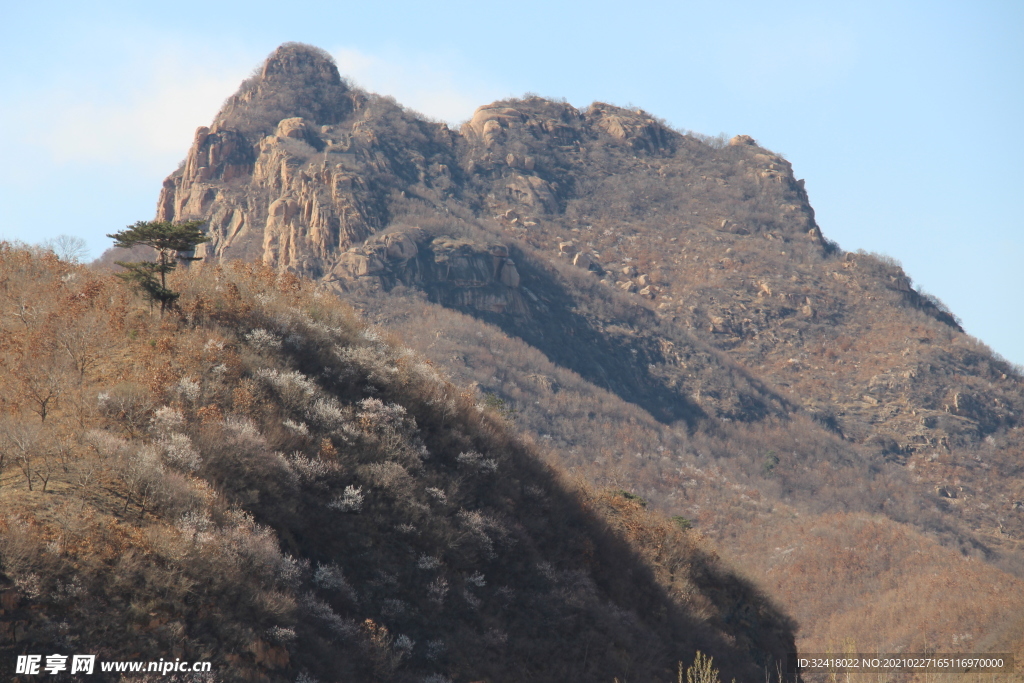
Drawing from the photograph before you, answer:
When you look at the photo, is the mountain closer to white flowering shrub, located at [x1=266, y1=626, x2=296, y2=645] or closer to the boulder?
the boulder

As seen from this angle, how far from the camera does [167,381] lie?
21.8 m

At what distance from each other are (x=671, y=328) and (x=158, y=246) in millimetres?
130993

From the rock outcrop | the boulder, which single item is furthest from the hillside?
the boulder

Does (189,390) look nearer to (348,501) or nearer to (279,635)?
(348,501)

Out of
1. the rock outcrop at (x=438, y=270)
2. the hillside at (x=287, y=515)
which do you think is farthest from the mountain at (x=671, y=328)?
the hillside at (x=287, y=515)

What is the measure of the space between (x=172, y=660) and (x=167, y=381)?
8974mm

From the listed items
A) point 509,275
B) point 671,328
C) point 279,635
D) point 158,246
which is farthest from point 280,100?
point 279,635

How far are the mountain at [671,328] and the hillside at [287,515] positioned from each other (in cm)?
4992

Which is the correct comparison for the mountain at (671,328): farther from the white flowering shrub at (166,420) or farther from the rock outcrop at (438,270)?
the white flowering shrub at (166,420)

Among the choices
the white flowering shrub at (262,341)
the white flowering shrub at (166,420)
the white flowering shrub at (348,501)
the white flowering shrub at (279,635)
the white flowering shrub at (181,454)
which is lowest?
the white flowering shrub at (279,635)

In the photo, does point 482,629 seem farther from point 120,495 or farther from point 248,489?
point 120,495

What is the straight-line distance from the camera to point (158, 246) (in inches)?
957

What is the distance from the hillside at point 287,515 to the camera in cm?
1595

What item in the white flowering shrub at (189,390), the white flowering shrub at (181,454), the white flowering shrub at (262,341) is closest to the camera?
the white flowering shrub at (181,454)
